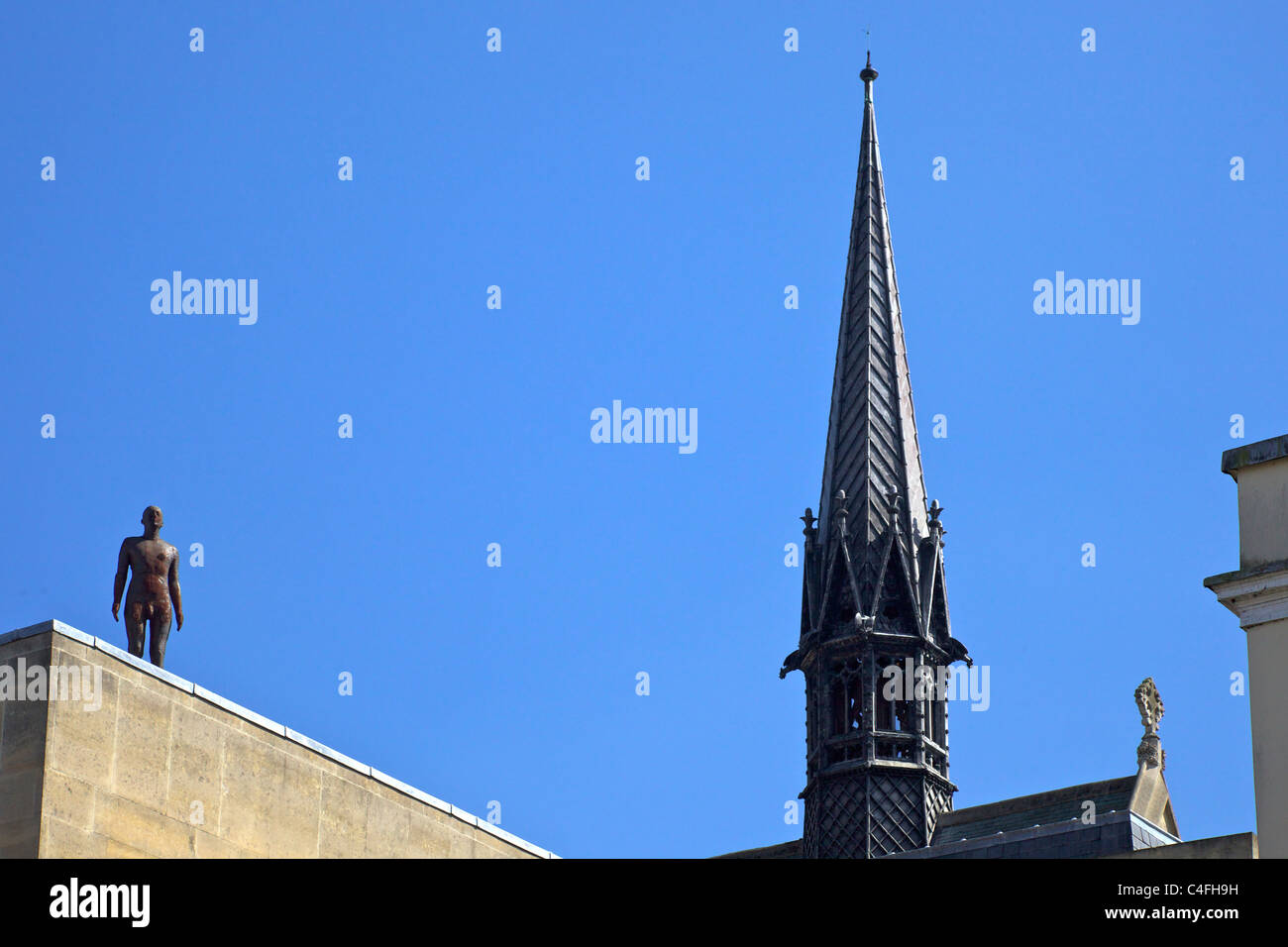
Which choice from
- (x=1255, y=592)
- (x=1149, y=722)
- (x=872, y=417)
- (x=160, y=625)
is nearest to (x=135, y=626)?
(x=160, y=625)

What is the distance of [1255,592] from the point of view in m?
23.1

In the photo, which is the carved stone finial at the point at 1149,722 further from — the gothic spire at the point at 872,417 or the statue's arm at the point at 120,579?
the statue's arm at the point at 120,579

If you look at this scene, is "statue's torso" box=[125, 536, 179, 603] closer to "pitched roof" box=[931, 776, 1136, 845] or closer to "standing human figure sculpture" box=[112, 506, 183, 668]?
"standing human figure sculpture" box=[112, 506, 183, 668]

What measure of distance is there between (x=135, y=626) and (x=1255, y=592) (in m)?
11.1

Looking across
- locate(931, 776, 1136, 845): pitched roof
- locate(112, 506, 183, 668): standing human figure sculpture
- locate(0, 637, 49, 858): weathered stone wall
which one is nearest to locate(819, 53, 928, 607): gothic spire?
locate(931, 776, 1136, 845): pitched roof

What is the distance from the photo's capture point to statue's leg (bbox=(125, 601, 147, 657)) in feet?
87.4

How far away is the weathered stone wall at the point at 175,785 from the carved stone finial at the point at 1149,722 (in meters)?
39.4

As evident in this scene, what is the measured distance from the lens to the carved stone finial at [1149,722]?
64250 millimetres

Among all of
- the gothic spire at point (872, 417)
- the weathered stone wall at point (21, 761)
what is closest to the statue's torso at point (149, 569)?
the weathered stone wall at point (21, 761)

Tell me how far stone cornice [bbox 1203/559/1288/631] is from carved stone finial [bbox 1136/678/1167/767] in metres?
41.3
